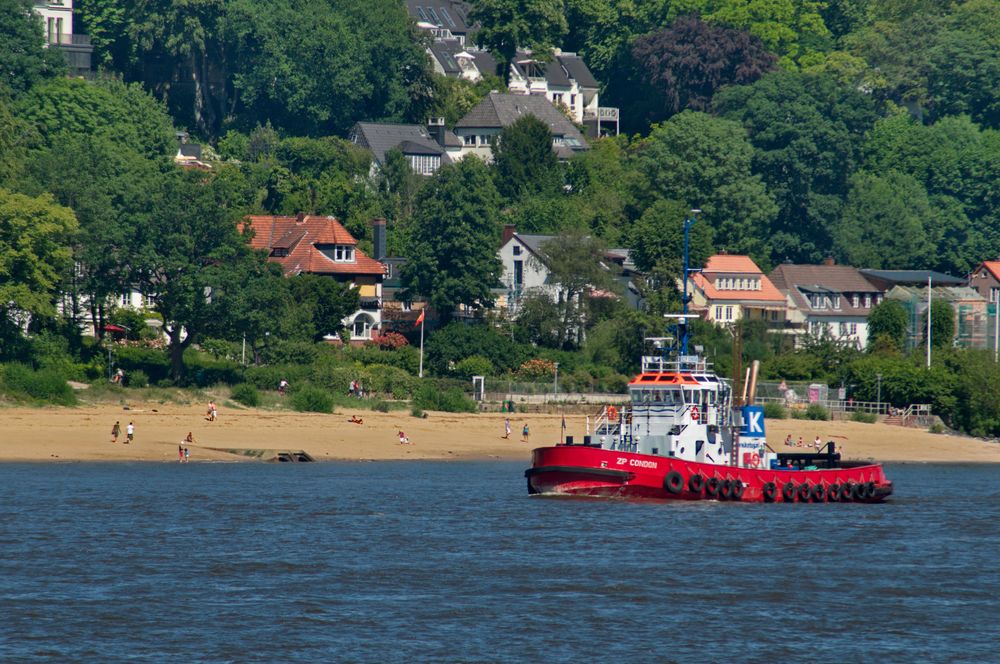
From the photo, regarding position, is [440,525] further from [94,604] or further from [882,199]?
[882,199]

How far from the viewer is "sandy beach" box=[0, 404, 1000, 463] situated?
295ft

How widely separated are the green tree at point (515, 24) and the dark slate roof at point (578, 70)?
5.79 metres

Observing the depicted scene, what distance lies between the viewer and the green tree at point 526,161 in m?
164

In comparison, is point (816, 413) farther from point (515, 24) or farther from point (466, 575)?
point (515, 24)

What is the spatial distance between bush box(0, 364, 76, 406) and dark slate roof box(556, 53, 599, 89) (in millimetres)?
103626

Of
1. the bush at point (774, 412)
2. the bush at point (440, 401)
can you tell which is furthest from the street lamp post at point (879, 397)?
the bush at point (440, 401)

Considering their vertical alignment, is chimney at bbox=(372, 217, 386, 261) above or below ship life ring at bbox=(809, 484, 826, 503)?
above

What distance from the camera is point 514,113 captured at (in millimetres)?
177625

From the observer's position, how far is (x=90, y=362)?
105812mm

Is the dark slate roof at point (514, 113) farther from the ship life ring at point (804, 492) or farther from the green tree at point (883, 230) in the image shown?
the ship life ring at point (804, 492)

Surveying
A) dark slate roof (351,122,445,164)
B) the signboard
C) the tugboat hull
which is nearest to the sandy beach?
the tugboat hull

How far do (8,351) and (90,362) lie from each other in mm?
4257

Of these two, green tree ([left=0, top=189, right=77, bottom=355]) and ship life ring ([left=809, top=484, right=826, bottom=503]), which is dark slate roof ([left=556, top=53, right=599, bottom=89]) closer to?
green tree ([left=0, top=189, right=77, bottom=355])

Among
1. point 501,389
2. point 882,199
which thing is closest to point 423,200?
point 501,389
